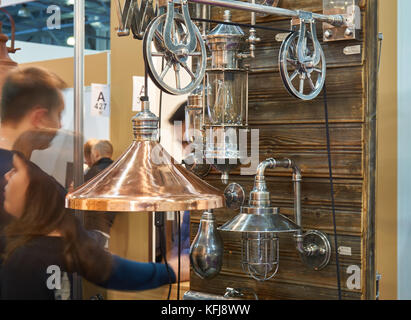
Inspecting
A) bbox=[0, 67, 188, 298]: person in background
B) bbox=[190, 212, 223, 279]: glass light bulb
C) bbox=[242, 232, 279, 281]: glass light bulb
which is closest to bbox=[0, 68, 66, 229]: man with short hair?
bbox=[0, 67, 188, 298]: person in background

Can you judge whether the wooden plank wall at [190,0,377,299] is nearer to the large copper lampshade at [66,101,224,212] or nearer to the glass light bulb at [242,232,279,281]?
the glass light bulb at [242,232,279,281]

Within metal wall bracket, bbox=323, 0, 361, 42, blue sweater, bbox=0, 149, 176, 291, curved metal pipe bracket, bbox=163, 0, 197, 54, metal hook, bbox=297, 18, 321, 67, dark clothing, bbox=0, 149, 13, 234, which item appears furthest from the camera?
blue sweater, bbox=0, 149, 176, 291

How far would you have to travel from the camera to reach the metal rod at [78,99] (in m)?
2.75

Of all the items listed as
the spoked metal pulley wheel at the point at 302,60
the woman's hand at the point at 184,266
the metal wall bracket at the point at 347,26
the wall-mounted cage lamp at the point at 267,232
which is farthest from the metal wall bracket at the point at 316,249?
the woman's hand at the point at 184,266

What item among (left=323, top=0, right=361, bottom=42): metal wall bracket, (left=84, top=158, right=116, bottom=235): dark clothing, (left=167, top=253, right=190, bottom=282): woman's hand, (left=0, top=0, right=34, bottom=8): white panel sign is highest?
(left=0, top=0, right=34, bottom=8): white panel sign

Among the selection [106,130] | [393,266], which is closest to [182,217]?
[106,130]

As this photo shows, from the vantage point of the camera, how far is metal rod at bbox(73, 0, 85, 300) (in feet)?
9.03

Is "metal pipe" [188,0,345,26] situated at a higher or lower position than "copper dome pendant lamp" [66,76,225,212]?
higher

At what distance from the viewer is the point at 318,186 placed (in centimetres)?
157

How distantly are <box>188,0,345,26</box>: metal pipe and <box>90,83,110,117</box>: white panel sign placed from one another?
5.29 feet

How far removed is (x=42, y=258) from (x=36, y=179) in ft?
1.13

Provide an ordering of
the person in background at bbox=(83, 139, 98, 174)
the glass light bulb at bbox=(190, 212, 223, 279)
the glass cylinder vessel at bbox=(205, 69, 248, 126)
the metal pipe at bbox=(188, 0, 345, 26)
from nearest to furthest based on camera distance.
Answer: the metal pipe at bbox=(188, 0, 345, 26)
the glass cylinder vessel at bbox=(205, 69, 248, 126)
the glass light bulb at bbox=(190, 212, 223, 279)
the person in background at bbox=(83, 139, 98, 174)

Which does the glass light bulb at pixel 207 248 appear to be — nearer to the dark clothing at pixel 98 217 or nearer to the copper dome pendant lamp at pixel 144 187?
the copper dome pendant lamp at pixel 144 187
